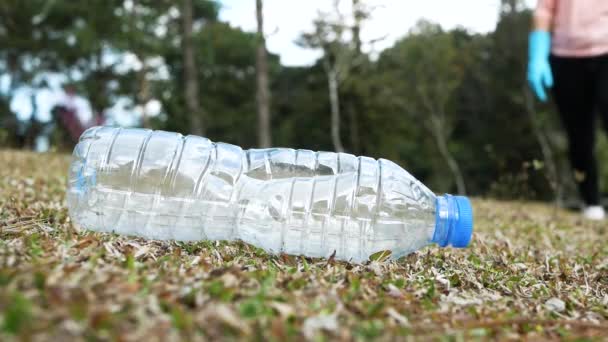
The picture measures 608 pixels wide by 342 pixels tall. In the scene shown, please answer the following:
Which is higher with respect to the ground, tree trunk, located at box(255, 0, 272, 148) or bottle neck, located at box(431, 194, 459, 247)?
tree trunk, located at box(255, 0, 272, 148)

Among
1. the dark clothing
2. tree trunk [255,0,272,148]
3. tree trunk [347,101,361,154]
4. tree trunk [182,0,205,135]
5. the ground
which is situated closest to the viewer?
the ground

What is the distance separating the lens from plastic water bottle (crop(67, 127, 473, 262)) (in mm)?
2674

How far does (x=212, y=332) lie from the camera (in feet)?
4.07

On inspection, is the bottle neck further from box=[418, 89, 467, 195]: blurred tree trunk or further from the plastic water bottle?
box=[418, 89, 467, 195]: blurred tree trunk

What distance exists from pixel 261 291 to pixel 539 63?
15.3 feet

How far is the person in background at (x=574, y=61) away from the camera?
533cm

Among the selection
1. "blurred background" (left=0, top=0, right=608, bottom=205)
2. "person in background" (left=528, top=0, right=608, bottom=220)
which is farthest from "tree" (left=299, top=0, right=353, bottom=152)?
"person in background" (left=528, top=0, right=608, bottom=220)

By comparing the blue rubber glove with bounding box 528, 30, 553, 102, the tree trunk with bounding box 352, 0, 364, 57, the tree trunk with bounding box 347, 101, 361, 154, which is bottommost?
the tree trunk with bounding box 347, 101, 361, 154

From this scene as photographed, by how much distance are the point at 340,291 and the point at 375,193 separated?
93 cm

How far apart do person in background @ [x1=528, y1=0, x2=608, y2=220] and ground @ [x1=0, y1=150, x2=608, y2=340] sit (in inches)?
103

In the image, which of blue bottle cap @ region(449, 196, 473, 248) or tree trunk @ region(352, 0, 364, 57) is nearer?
blue bottle cap @ region(449, 196, 473, 248)

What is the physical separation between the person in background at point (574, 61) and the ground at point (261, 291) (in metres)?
2.62

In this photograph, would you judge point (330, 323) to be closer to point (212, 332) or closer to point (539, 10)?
point (212, 332)

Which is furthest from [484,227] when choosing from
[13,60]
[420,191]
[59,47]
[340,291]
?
[13,60]
